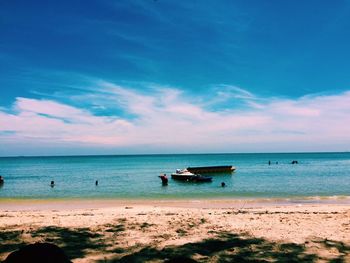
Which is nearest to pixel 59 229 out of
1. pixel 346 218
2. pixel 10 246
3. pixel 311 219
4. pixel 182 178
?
pixel 10 246

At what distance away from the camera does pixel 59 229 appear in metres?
12.4

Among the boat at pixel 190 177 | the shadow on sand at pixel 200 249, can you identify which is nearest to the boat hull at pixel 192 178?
the boat at pixel 190 177

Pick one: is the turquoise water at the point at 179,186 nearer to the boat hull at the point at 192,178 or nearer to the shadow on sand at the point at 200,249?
the boat hull at the point at 192,178

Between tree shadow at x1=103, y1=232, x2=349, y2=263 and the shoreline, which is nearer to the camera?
tree shadow at x1=103, y1=232, x2=349, y2=263

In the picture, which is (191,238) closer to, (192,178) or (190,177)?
(192,178)

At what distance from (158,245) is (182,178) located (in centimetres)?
4449

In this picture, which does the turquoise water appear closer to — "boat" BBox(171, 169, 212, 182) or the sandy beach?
"boat" BBox(171, 169, 212, 182)

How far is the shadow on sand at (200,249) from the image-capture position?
27.9ft

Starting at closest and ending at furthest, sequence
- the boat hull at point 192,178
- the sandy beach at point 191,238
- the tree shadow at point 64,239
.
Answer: the sandy beach at point 191,238 < the tree shadow at point 64,239 < the boat hull at point 192,178

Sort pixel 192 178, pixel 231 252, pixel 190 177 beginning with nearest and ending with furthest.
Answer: pixel 231 252, pixel 192 178, pixel 190 177

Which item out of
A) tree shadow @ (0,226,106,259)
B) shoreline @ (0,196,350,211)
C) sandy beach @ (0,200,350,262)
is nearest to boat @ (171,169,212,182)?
shoreline @ (0,196,350,211)

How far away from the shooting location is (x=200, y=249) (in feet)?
30.8

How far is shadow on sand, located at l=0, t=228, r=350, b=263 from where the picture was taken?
850 cm

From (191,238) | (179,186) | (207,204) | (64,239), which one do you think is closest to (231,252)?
(191,238)
